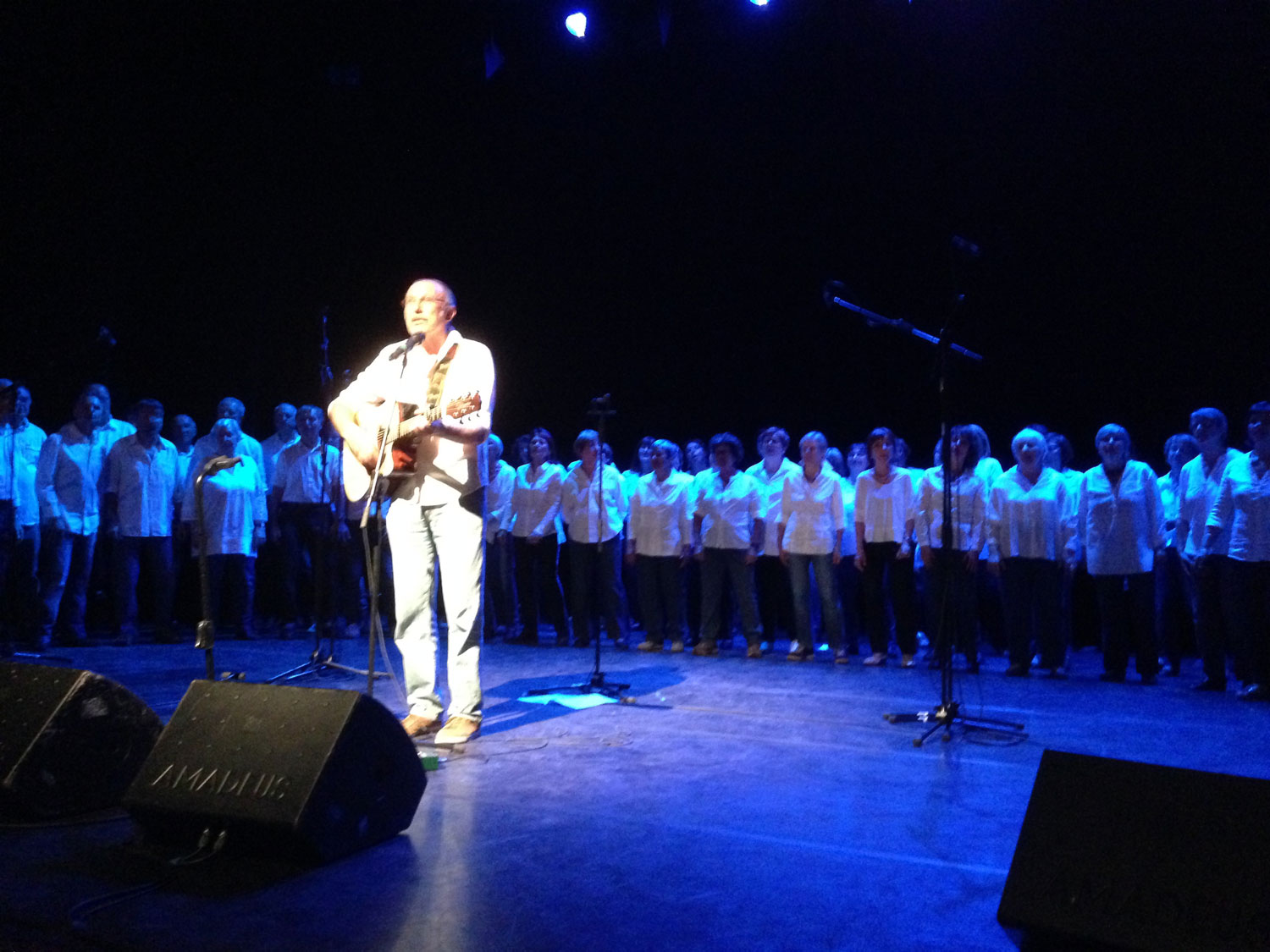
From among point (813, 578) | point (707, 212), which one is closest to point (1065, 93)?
point (707, 212)

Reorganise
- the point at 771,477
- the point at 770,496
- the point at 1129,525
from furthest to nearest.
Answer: the point at 771,477 < the point at 770,496 < the point at 1129,525

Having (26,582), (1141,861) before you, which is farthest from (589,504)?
(1141,861)

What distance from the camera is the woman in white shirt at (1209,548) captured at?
6.55m

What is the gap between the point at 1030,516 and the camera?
286 inches

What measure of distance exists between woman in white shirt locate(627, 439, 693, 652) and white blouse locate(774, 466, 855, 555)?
104 centimetres

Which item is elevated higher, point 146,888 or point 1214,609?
point 1214,609

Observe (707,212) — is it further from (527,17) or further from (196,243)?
(196,243)

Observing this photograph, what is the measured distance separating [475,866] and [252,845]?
67cm

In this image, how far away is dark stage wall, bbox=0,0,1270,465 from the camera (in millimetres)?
8047

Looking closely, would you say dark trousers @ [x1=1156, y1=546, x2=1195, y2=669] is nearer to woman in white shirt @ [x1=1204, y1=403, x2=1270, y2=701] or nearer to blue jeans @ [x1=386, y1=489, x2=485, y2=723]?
woman in white shirt @ [x1=1204, y1=403, x2=1270, y2=701]

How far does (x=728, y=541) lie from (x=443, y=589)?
13.4 ft

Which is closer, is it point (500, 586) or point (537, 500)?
point (537, 500)

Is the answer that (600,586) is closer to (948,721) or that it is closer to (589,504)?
(589,504)

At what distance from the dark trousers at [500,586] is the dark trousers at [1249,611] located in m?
6.02
